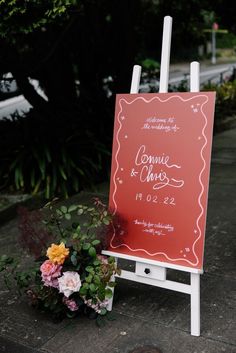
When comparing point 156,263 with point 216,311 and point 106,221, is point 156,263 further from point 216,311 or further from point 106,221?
point 216,311

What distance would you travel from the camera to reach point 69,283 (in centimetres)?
345

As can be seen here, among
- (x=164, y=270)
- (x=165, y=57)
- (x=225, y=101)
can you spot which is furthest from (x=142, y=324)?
(x=225, y=101)

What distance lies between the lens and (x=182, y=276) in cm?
417

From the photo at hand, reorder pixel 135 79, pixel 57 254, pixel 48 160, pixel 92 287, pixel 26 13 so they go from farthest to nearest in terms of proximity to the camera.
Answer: pixel 48 160
pixel 26 13
pixel 135 79
pixel 57 254
pixel 92 287

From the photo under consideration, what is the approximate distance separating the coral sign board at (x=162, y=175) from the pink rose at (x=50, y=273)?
43cm

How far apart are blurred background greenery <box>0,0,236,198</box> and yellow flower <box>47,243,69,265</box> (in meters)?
2.27

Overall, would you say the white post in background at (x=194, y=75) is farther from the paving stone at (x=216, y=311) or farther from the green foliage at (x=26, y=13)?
the paving stone at (x=216, y=311)

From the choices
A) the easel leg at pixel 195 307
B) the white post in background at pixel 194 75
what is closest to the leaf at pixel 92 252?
the easel leg at pixel 195 307

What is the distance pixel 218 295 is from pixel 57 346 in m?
1.24

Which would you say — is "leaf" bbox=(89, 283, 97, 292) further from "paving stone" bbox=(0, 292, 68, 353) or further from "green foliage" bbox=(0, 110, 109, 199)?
"green foliage" bbox=(0, 110, 109, 199)

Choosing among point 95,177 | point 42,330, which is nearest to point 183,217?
point 42,330

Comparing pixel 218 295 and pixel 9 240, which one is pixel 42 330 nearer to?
pixel 218 295

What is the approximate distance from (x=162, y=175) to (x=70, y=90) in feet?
18.7

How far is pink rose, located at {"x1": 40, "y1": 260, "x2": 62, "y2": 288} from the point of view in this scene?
3494 mm
